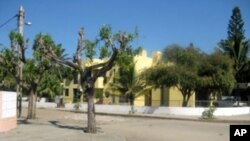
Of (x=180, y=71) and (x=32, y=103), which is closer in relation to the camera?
(x=32, y=103)

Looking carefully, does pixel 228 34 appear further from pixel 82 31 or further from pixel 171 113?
pixel 82 31

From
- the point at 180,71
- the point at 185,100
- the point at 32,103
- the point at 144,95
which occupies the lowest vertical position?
the point at 32,103

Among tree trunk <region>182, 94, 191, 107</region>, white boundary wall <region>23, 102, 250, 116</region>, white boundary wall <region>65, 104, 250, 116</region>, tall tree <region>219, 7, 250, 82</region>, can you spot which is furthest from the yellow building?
tall tree <region>219, 7, 250, 82</region>

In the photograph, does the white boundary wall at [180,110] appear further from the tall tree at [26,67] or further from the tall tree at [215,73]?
the tall tree at [26,67]

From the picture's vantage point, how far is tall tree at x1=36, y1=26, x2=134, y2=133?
68.1ft

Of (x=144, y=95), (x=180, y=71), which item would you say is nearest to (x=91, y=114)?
(x=180, y=71)

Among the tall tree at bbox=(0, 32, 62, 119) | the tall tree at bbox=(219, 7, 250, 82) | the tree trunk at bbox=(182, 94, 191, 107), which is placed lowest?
the tree trunk at bbox=(182, 94, 191, 107)

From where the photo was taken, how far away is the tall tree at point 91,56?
20.8 m

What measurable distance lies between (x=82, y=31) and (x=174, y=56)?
20.2m

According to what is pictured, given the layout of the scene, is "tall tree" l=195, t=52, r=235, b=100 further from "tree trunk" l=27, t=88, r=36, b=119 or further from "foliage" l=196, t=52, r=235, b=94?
"tree trunk" l=27, t=88, r=36, b=119

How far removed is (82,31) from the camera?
72.7 ft

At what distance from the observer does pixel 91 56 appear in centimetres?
2206

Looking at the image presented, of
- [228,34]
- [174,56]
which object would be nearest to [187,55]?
[174,56]

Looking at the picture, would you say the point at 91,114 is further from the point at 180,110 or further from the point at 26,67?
the point at 180,110
